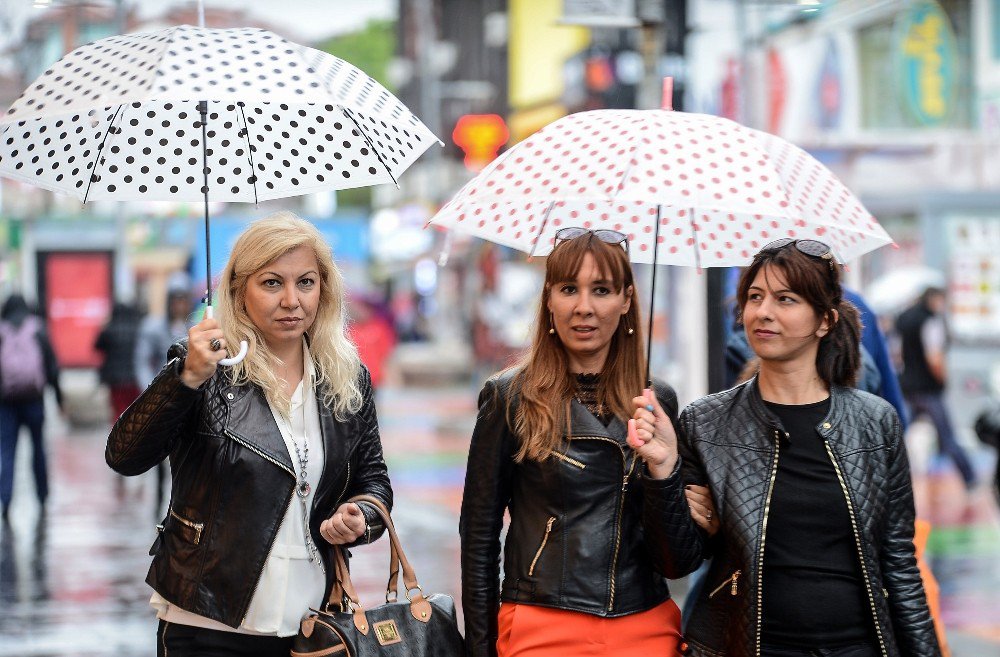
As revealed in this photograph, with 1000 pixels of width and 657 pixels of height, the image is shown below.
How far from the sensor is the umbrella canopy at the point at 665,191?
3850 millimetres

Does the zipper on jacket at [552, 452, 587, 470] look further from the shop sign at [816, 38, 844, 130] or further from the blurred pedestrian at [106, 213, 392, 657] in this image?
the shop sign at [816, 38, 844, 130]

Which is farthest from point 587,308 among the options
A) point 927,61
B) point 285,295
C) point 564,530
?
point 927,61

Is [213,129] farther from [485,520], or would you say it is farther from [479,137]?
[479,137]

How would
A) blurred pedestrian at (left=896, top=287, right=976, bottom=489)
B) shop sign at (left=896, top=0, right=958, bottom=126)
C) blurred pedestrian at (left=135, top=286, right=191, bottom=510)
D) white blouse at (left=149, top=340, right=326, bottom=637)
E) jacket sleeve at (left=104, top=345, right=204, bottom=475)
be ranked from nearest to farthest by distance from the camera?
jacket sleeve at (left=104, top=345, right=204, bottom=475) → white blouse at (left=149, top=340, right=326, bottom=637) → blurred pedestrian at (left=135, top=286, right=191, bottom=510) → blurred pedestrian at (left=896, top=287, right=976, bottom=489) → shop sign at (left=896, top=0, right=958, bottom=126)

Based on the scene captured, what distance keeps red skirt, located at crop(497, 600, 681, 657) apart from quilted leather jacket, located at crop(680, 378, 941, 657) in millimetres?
143

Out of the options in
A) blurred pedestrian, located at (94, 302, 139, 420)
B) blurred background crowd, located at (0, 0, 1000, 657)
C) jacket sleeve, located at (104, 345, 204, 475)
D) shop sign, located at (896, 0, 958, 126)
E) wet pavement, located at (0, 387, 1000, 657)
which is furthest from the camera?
shop sign, located at (896, 0, 958, 126)

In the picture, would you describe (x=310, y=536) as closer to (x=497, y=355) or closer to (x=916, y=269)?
(x=916, y=269)

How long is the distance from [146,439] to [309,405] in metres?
0.49

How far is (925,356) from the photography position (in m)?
15.6

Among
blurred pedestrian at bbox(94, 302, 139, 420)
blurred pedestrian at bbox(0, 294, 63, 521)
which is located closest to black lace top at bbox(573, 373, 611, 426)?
blurred pedestrian at bbox(0, 294, 63, 521)

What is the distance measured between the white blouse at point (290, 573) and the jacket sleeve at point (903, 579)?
159 centimetres

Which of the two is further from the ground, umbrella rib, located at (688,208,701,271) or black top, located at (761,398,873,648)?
umbrella rib, located at (688,208,701,271)

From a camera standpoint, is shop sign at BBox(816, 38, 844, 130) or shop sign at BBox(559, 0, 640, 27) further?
shop sign at BBox(816, 38, 844, 130)

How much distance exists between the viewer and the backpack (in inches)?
516
